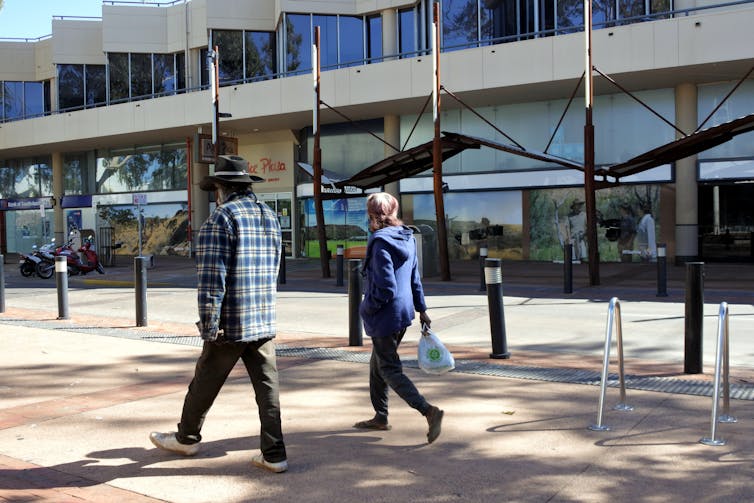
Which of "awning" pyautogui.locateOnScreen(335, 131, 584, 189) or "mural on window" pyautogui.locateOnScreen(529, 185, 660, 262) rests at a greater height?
"awning" pyautogui.locateOnScreen(335, 131, 584, 189)

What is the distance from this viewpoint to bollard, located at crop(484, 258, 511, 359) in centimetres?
745

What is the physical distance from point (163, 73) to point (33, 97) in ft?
30.2

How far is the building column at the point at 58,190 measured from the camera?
37.8 metres

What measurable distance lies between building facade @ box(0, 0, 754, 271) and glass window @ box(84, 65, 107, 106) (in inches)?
4.2

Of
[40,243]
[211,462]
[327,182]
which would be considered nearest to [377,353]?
[211,462]

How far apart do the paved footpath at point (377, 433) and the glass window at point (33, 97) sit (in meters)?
32.2

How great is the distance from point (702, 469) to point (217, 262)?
2.94 meters

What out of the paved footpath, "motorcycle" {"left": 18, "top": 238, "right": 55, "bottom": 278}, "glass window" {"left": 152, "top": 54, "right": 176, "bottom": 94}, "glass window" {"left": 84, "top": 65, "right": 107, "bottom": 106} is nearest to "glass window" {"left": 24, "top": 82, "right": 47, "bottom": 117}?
"glass window" {"left": 84, "top": 65, "right": 107, "bottom": 106}

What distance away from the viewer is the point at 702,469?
164 inches

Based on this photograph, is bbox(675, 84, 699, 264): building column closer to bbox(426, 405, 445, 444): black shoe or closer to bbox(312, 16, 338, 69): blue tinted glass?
bbox(312, 16, 338, 69): blue tinted glass

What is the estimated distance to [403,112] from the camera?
86.0 feet

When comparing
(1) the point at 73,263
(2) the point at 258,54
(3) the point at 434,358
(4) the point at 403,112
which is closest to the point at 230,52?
(2) the point at 258,54

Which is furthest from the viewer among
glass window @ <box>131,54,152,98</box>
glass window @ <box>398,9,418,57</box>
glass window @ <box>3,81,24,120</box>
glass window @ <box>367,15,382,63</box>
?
glass window @ <box>3,81,24,120</box>

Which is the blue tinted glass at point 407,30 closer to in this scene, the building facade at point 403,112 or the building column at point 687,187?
the building facade at point 403,112
